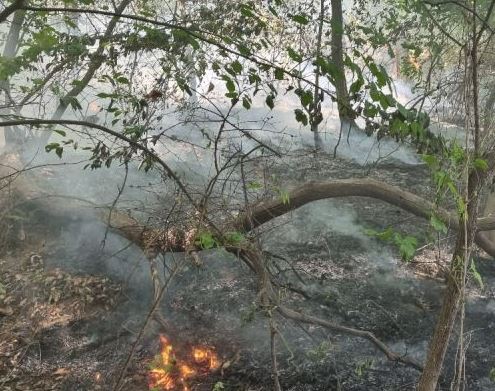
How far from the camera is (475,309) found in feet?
19.9

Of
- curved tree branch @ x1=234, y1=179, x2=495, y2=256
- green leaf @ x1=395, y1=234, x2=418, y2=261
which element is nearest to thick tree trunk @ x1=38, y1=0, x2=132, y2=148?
green leaf @ x1=395, y1=234, x2=418, y2=261

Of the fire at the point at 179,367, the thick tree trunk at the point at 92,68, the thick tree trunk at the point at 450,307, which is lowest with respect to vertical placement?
the fire at the point at 179,367

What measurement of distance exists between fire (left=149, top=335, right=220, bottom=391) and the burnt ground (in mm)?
93

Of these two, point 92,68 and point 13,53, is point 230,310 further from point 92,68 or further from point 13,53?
point 13,53

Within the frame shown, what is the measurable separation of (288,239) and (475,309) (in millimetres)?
3035

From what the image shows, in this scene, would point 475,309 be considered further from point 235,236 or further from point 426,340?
point 235,236

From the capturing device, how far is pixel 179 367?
493 centimetres

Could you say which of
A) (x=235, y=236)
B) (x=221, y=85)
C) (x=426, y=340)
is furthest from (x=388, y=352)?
(x=221, y=85)

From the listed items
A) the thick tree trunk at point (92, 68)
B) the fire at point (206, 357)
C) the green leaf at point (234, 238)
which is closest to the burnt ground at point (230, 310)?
the fire at point (206, 357)

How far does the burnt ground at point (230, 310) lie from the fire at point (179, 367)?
3.7 inches

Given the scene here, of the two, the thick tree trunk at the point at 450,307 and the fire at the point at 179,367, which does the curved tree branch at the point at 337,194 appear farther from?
the thick tree trunk at the point at 450,307

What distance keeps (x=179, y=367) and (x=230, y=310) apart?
1212 millimetres

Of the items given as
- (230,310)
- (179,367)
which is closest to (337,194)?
(230,310)

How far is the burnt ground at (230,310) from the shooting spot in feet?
16.0
